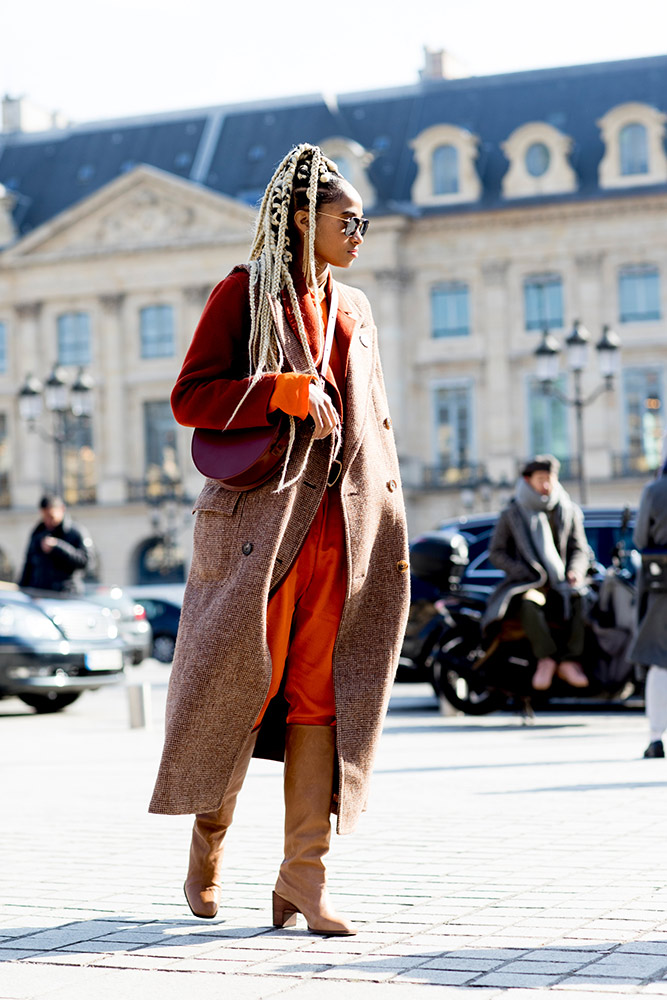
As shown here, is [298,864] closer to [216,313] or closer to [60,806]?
[216,313]

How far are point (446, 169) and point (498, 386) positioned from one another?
6.79 meters

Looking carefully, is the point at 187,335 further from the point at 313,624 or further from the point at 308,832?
the point at 308,832

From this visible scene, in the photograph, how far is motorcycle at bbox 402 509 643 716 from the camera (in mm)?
12469

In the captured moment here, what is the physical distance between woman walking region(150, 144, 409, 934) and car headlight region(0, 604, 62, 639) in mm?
9851

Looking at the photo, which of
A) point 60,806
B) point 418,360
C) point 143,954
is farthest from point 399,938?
point 418,360

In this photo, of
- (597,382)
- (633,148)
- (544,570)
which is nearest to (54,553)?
(544,570)

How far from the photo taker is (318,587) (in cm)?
456

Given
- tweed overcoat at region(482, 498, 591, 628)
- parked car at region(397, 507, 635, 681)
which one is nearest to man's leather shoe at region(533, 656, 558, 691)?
tweed overcoat at region(482, 498, 591, 628)

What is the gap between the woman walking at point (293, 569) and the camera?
444 cm

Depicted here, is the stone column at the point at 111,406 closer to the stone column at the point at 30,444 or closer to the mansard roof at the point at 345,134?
the stone column at the point at 30,444

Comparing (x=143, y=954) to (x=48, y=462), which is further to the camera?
(x=48, y=462)

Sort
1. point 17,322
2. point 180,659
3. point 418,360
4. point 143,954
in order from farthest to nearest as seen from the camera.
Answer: point 17,322
point 418,360
point 180,659
point 143,954

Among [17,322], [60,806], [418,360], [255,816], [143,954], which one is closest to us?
[143,954]

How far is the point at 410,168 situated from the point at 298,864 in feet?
169
